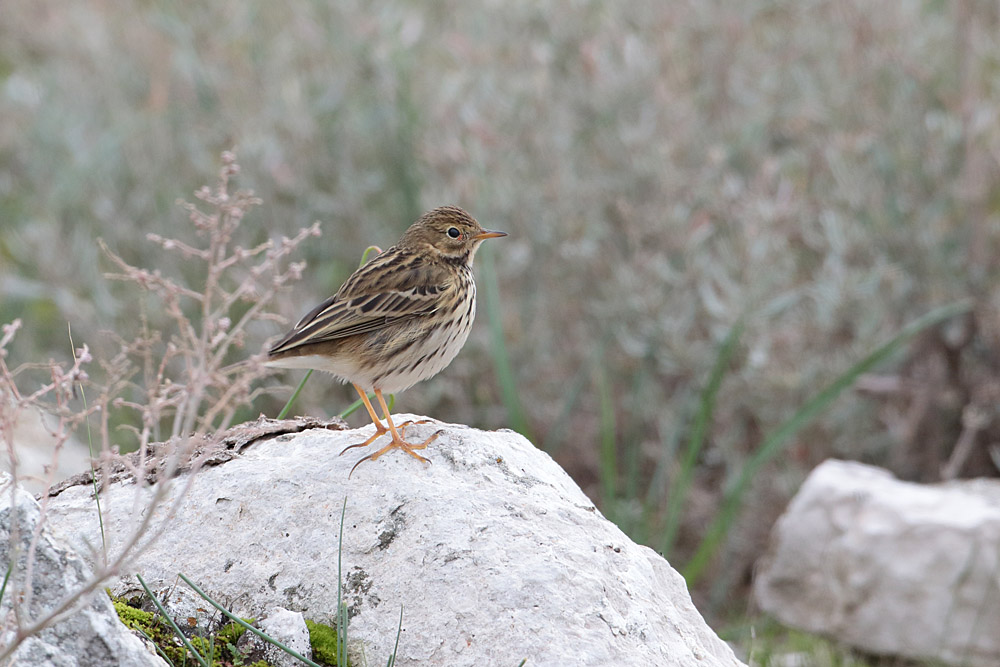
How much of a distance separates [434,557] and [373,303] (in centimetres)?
134

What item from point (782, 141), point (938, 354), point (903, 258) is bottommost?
point (938, 354)

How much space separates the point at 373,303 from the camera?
4.48m

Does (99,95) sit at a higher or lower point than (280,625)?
higher

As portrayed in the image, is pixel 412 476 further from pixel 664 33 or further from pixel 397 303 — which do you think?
pixel 664 33

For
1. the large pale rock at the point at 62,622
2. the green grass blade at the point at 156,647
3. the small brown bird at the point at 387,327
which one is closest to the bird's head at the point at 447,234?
the small brown bird at the point at 387,327

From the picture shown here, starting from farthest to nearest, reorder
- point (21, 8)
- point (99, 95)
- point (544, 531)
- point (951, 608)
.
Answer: point (21, 8)
point (99, 95)
point (951, 608)
point (544, 531)

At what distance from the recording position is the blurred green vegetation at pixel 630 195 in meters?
7.32

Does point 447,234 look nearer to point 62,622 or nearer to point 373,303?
point 373,303

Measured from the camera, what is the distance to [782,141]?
8602 millimetres

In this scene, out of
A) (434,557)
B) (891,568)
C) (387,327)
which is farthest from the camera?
(891,568)

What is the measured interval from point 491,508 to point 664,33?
545 centimetres

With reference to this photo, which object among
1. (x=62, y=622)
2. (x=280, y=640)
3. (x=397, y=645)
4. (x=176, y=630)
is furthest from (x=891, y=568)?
(x=62, y=622)

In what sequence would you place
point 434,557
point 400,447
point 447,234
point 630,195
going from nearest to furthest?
point 434,557, point 400,447, point 447,234, point 630,195

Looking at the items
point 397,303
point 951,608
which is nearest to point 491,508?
point 397,303
